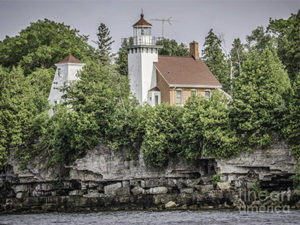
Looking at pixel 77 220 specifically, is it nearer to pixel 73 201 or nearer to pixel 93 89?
pixel 73 201

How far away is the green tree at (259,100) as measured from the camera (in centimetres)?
5462

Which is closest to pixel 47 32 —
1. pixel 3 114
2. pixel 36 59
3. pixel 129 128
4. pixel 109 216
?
pixel 36 59

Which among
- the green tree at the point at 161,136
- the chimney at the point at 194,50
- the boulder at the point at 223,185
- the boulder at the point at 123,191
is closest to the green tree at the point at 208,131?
the green tree at the point at 161,136

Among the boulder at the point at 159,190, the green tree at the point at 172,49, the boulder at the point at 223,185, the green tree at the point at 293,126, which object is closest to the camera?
the green tree at the point at 293,126

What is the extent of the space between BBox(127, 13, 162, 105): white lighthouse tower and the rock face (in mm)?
11195

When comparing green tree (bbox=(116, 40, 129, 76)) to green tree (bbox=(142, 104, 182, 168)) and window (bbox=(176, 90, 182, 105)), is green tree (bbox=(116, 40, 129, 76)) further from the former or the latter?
green tree (bbox=(142, 104, 182, 168))

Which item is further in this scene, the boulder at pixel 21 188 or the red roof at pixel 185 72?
the red roof at pixel 185 72

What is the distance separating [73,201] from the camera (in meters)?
61.9

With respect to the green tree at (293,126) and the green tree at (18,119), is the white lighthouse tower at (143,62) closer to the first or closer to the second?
the green tree at (18,119)

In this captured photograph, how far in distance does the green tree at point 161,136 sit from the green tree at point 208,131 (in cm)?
139

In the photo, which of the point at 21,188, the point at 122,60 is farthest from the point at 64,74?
the point at 21,188

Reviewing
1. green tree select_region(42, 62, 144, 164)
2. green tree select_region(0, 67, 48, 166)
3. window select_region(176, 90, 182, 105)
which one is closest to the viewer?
green tree select_region(42, 62, 144, 164)

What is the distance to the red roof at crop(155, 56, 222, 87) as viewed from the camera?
70.9 m

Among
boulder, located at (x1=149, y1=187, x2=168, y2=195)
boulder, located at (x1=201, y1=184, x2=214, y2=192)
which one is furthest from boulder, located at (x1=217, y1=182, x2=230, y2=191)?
boulder, located at (x1=149, y1=187, x2=168, y2=195)
